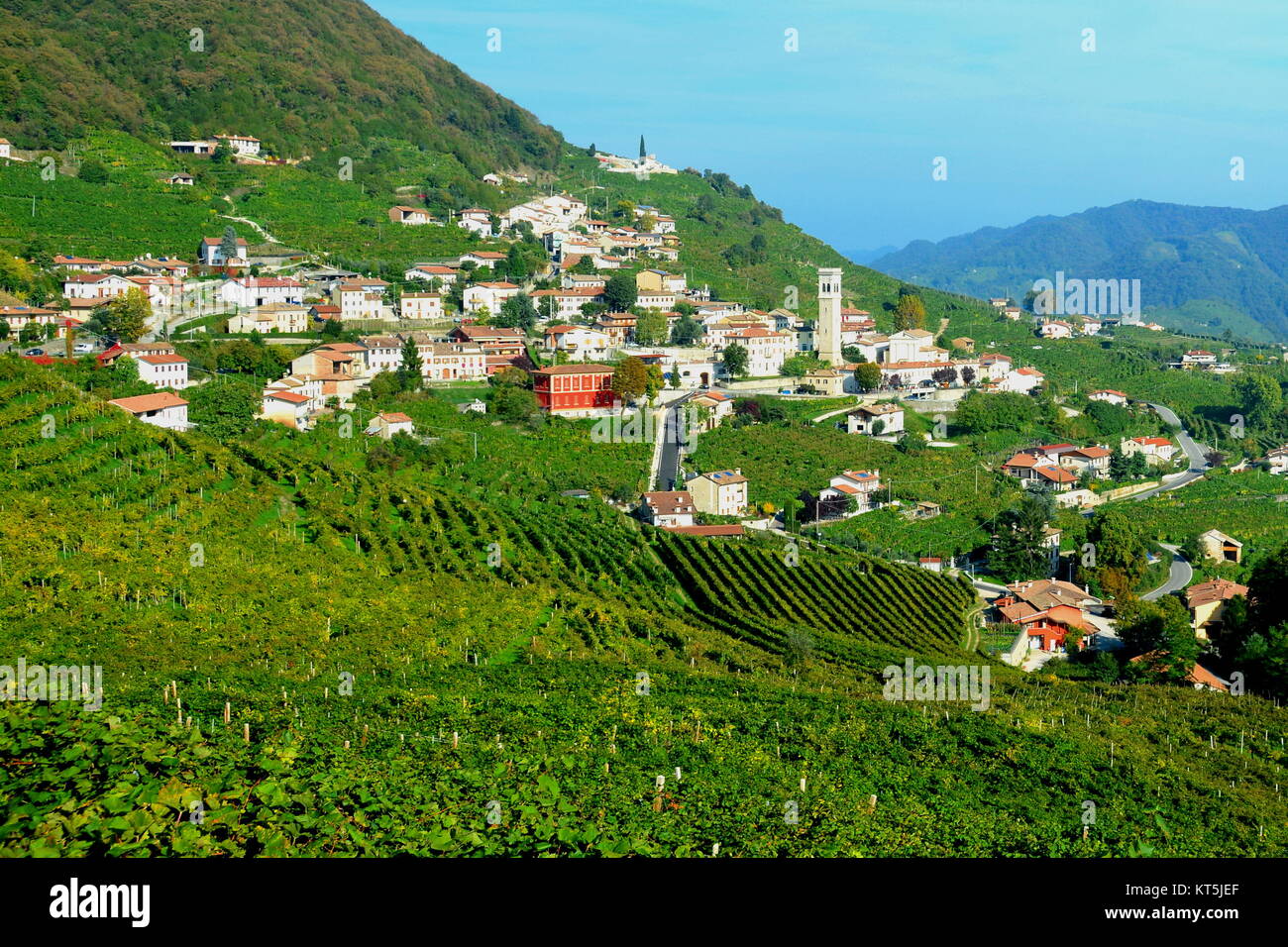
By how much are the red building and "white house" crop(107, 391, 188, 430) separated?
11162mm

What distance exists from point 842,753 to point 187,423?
21.0 m

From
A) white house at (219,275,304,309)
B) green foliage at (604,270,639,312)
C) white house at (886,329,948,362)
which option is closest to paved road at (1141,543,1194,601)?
white house at (886,329,948,362)

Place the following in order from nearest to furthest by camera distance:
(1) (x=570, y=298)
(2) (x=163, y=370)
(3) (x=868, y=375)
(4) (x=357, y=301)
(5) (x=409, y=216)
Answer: (2) (x=163, y=370), (4) (x=357, y=301), (3) (x=868, y=375), (1) (x=570, y=298), (5) (x=409, y=216)

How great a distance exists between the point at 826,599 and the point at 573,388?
15282mm

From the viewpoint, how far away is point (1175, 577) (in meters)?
30.8

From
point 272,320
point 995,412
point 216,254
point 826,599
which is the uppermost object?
point 216,254

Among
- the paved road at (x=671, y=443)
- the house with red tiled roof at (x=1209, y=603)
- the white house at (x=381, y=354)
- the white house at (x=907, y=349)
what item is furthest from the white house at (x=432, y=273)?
the house with red tiled roof at (x=1209, y=603)

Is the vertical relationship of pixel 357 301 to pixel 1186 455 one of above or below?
above

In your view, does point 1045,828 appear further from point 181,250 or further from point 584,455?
point 181,250

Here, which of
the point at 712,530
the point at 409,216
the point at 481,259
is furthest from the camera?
the point at 409,216

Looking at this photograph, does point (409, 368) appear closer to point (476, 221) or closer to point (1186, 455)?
point (476, 221)

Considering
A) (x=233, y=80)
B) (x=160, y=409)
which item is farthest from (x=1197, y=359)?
(x=160, y=409)

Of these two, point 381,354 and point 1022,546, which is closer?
point 1022,546
